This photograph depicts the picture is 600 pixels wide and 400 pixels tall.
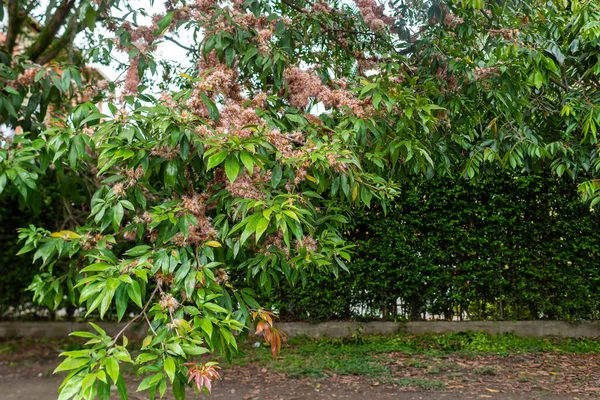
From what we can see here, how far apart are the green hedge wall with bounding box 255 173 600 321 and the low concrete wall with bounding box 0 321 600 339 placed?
163mm

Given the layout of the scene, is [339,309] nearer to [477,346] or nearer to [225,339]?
[477,346]

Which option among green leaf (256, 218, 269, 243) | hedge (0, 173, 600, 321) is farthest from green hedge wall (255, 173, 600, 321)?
green leaf (256, 218, 269, 243)

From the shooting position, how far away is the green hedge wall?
689 cm

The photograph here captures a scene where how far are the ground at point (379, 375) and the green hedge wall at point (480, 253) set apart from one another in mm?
876

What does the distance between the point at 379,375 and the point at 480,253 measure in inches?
99.7

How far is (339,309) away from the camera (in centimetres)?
720

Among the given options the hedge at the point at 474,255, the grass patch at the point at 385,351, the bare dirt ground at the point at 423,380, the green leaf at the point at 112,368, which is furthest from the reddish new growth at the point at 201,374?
the hedge at the point at 474,255

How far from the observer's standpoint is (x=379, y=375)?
5508 millimetres

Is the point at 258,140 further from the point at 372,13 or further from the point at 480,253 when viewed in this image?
the point at 480,253

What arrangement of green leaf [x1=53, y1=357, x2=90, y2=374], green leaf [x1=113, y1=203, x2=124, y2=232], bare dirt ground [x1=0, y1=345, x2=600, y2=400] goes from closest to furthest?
1. green leaf [x1=53, y1=357, x2=90, y2=374]
2. green leaf [x1=113, y1=203, x2=124, y2=232]
3. bare dirt ground [x1=0, y1=345, x2=600, y2=400]

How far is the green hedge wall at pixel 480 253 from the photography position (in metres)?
6.89

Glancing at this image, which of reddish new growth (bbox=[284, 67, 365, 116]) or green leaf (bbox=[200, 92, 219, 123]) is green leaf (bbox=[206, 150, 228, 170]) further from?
reddish new growth (bbox=[284, 67, 365, 116])

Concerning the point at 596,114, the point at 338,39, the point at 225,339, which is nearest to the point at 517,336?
the point at 596,114

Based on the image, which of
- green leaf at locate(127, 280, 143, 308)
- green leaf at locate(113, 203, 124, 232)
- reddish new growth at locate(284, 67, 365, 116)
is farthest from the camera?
reddish new growth at locate(284, 67, 365, 116)
